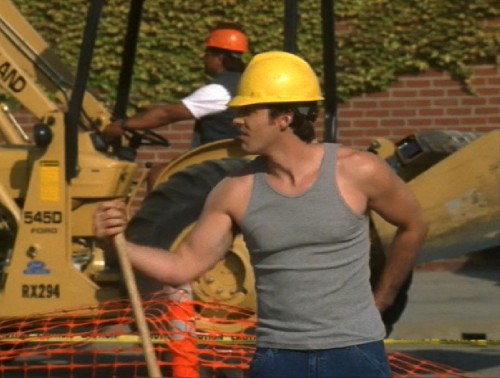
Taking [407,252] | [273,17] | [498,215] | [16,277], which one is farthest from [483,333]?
[407,252]

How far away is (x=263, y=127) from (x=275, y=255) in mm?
411

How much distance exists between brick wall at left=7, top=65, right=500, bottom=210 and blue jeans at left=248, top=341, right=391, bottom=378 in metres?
8.31

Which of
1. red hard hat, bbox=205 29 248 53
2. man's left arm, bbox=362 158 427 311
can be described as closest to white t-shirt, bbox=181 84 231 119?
red hard hat, bbox=205 29 248 53

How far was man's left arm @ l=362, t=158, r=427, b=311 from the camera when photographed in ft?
15.6

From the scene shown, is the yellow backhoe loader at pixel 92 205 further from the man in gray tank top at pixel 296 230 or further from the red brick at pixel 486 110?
the red brick at pixel 486 110

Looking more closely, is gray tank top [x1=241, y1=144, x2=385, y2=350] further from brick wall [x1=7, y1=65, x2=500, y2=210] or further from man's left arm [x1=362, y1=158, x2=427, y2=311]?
brick wall [x1=7, y1=65, x2=500, y2=210]

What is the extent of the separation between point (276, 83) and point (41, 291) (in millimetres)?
3733

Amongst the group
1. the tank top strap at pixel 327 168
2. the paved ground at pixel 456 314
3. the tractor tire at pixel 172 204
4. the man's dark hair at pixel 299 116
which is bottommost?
the paved ground at pixel 456 314

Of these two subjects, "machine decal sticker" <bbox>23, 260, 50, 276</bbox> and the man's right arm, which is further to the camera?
"machine decal sticker" <bbox>23, 260, 50, 276</bbox>

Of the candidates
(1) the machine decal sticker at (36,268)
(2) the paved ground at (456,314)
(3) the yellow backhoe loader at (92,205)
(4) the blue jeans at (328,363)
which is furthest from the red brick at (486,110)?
(4) the blue jeans at (328,363)

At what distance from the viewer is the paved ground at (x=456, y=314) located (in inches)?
366

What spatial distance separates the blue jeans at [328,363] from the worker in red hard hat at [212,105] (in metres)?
3.78

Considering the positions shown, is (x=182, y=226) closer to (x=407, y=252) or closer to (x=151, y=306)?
(x=151, y=306)

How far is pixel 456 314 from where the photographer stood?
10727mm
